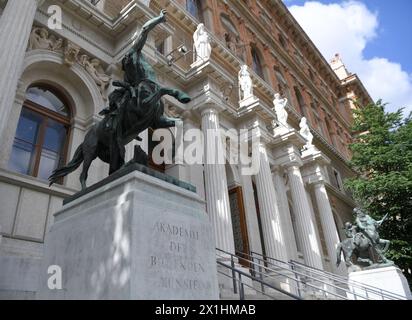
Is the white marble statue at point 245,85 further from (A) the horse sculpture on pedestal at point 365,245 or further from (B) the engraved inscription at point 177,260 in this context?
(B) the engraved inscription at point 177,260

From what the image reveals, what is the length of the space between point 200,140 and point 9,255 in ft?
23.9

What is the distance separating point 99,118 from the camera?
8.77m

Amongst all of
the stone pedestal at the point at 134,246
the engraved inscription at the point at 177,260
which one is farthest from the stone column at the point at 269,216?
the engraved inscription at the point at 177,260

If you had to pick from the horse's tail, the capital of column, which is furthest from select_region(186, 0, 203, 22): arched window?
the horse's tail

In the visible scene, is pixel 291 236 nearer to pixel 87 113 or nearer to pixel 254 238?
pixel 254 238

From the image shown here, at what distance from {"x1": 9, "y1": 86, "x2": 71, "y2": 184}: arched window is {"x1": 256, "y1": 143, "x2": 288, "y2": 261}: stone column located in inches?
305

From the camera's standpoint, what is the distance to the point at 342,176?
95.3ft

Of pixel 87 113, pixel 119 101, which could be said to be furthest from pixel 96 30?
pixel 119 101

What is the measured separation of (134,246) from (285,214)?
46.8 ft

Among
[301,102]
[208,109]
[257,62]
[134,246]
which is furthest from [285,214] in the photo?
[301,102]

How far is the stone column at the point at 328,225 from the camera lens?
17.5 metres

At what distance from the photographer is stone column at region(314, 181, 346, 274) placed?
17.5m

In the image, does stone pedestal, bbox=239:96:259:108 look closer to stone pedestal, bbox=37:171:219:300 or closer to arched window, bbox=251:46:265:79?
arched window, bbox=251:46:265:79
